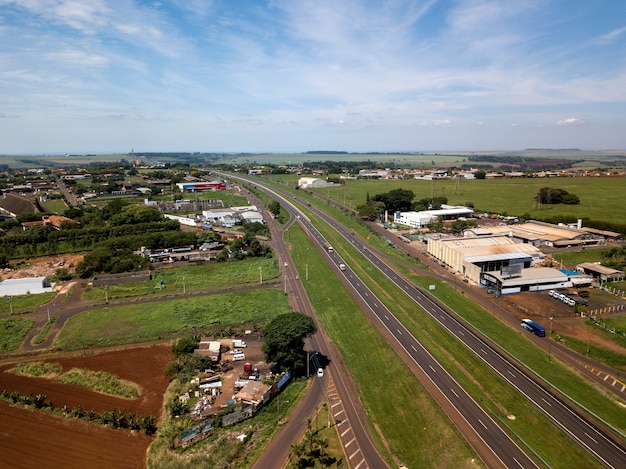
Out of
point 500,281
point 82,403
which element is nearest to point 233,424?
Answer: point 82,403

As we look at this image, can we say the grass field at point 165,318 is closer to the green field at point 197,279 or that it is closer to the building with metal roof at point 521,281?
the green field at point 197,279

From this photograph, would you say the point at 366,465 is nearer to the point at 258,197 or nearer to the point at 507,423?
the point at 507,423

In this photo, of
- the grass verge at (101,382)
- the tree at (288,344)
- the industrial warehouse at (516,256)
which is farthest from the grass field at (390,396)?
the industrial warehouse at (516,256)

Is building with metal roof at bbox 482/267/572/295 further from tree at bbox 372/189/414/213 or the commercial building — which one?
tree at bbox 372/189/414/213

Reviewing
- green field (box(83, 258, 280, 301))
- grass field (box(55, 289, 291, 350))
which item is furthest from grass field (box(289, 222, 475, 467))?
green field (box(83, 258, 280, 301))

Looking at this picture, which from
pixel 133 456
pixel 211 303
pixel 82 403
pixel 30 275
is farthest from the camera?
pixel 30 275

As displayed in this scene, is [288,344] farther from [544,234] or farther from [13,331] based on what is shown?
[544,234]
